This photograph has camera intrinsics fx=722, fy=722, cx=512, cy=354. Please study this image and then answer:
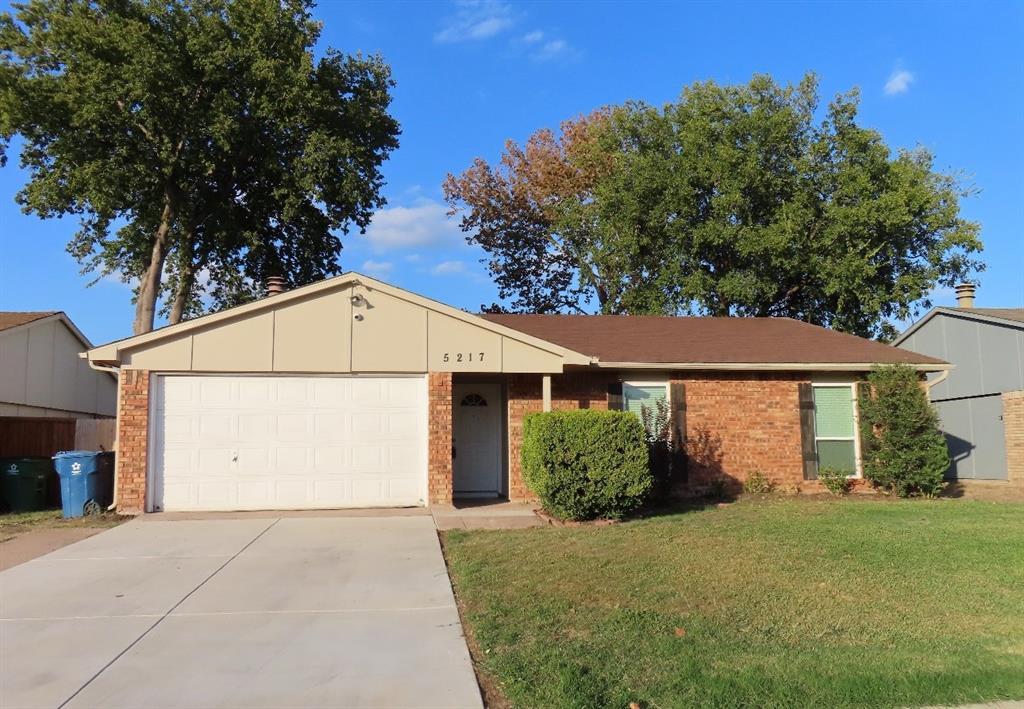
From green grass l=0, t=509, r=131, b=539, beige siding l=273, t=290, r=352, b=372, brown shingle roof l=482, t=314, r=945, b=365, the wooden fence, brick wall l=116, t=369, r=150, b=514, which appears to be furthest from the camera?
the wooden fence

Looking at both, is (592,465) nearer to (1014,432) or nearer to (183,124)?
(1014,432)

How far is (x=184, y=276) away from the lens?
26.1m

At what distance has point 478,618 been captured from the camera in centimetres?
577

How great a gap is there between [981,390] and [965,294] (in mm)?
5382

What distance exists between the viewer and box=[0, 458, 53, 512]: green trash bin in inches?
498

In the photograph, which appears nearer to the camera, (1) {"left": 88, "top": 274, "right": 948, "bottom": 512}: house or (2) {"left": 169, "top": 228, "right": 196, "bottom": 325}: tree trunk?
(1) {"left": 88, "top": 274, "right": 948, "bottom": 512}: house

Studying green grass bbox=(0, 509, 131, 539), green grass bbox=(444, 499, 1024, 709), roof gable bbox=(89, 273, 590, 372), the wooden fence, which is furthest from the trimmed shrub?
the wooden fence

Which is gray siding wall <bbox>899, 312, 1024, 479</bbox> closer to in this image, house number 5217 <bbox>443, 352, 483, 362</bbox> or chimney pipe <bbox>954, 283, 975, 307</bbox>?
chimney pipe <bbox>954, 283, 975, 307</bbox>


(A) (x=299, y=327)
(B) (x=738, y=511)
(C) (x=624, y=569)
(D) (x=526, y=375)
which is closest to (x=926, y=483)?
(B) (x=738, y=511)

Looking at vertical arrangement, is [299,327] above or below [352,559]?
above

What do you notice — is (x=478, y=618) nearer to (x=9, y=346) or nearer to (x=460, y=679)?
(x=460, y=679)

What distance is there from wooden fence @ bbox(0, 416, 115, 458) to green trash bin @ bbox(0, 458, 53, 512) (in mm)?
1541

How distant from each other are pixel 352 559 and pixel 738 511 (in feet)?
20.6

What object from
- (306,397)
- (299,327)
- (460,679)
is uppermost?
(299,327)
